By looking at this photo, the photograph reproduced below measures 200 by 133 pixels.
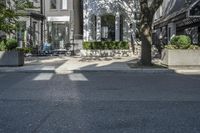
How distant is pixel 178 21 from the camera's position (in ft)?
101

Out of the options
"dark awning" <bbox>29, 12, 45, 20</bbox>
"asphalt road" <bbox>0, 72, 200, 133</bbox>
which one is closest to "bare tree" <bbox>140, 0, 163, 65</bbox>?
"asphalt road" <bbox>0, 72, 200, 133</bbox>

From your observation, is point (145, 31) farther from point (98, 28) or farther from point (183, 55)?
→ point (98, 28)

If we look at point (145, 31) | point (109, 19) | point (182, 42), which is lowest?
point (182, 42)

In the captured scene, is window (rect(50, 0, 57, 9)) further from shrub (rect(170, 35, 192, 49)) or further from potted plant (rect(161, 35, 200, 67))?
potted plant (rect(161, 35, 200, 67))

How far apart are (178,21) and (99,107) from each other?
21.5 meters

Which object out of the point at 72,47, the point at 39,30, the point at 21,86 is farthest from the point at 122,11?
the point at 21,86

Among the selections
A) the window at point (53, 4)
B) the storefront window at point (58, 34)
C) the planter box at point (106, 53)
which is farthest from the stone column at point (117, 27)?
the window at point (53, 4)

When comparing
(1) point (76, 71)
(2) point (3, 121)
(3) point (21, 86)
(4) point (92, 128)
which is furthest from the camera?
(1) point (76, 71)

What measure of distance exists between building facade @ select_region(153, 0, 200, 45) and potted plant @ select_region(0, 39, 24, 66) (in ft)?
31.8

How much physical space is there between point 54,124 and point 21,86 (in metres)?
6.82

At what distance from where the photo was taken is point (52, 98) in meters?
11.8

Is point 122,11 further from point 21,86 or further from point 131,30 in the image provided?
→ point 21,86

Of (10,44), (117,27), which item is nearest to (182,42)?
(10,44)

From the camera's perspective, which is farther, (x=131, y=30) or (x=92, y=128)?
(x=131, y=30)
